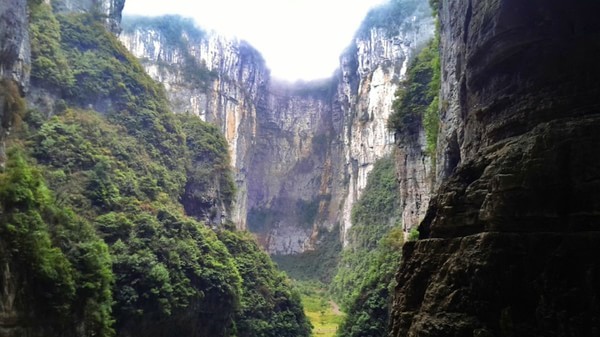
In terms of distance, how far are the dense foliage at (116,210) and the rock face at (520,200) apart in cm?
1272

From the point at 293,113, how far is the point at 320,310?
56.2 metres

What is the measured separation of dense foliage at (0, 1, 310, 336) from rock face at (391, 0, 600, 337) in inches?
501

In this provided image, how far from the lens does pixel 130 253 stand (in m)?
28.1

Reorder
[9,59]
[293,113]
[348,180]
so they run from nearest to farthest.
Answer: [9,59], [348,180], [293,113]

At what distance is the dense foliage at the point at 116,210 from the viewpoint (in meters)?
17.5

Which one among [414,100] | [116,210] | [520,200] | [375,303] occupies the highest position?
[414,100]

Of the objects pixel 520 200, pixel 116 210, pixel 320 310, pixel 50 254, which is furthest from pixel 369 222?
pixel 520 200

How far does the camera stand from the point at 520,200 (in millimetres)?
7859

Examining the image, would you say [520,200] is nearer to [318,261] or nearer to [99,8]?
[99,8]

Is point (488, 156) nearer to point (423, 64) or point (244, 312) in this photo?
point (423, 64)

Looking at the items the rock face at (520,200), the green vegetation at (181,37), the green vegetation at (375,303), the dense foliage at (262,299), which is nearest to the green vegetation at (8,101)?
the rock face at (520,200)

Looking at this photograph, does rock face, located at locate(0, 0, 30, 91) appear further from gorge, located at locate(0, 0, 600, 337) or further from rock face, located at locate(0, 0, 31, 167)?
gorge, located at locate(0, 0, 600, 337)

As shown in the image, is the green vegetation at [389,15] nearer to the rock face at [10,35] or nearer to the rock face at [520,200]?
the rock face at [10,35]

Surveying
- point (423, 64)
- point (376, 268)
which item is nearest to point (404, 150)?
point (423, 64)
